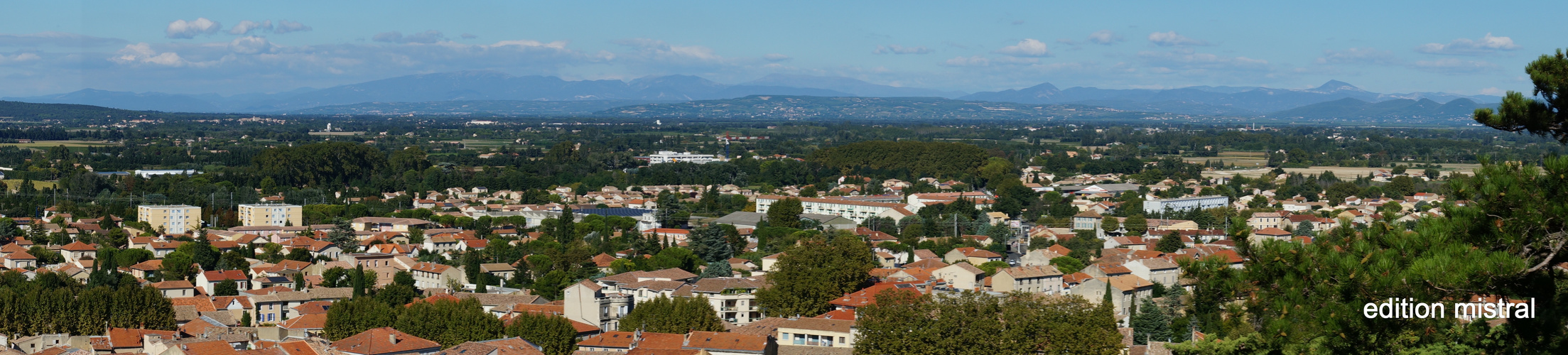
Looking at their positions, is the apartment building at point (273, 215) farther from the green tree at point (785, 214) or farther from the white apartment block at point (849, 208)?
the white apartment block at point (849, 208)

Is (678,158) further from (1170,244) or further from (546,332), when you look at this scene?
(546,332)

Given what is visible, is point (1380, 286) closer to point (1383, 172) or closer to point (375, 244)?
point (375, 244)

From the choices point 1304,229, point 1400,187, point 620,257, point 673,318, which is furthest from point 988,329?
point 1400,187

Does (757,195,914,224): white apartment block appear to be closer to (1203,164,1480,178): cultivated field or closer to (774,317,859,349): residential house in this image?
(774,317,859,349): residential house

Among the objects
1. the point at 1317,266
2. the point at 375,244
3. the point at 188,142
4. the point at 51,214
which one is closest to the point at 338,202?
the point at 51,214

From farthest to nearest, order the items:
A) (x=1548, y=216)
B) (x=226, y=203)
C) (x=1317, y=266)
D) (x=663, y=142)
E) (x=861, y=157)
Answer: (x=663, y=142), (x=861, y=157), (x=226, y=203), (x=1317, y=266), (x=1548, y=216)

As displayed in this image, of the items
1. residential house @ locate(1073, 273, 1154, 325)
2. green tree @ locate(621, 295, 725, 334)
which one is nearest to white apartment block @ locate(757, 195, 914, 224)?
residential house @ locate(1073, 273, 1154, 325)

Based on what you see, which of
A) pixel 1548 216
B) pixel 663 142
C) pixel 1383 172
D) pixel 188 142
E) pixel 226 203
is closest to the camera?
pixel 1548 216
